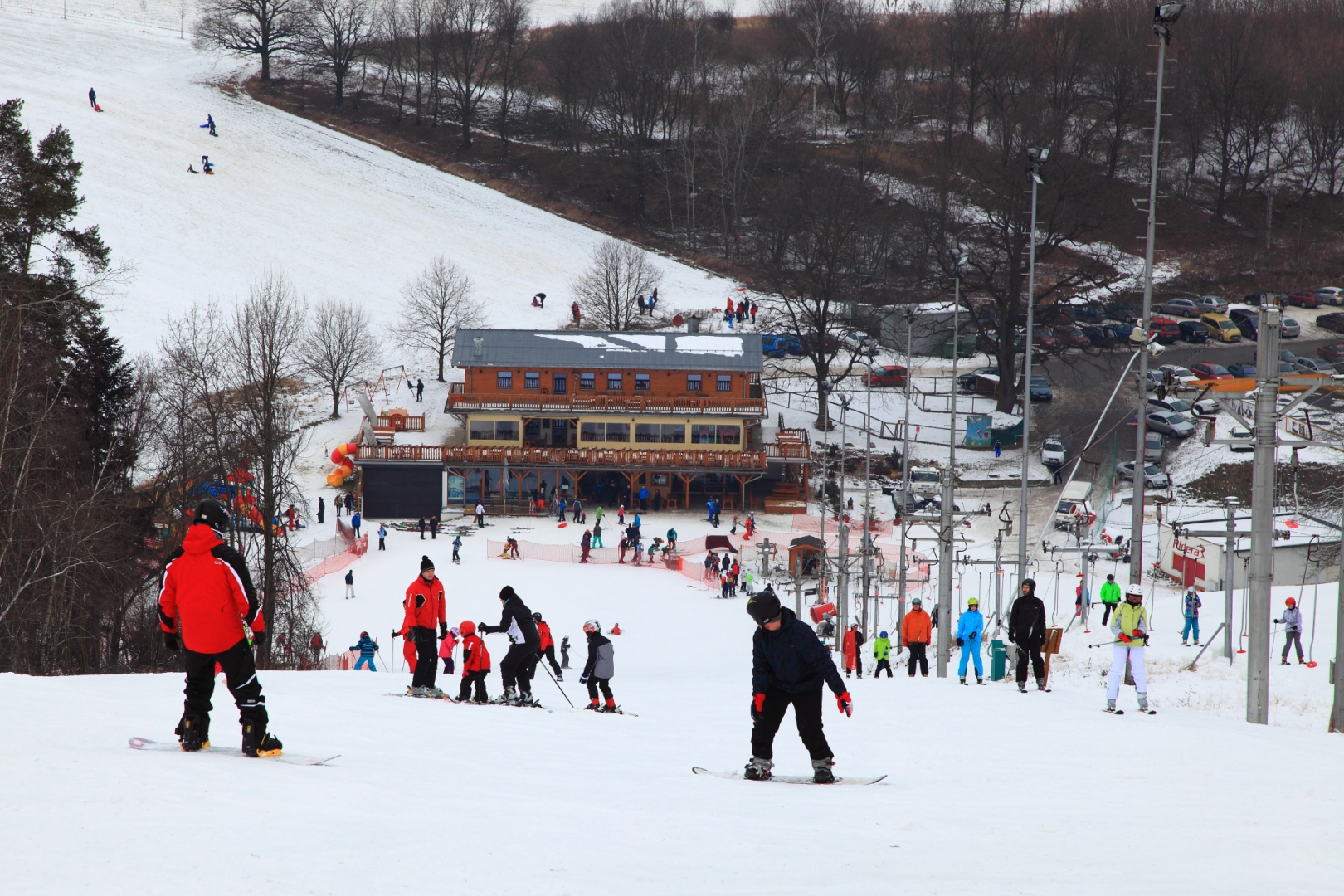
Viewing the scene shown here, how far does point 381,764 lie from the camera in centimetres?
845

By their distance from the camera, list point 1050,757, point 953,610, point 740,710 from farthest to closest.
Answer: point 953,610, point 740,710, point 1050,757

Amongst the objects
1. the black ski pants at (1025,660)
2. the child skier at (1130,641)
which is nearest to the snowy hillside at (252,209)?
the black ski pants at (1025,660)

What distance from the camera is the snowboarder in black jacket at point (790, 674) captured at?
8.49 meters

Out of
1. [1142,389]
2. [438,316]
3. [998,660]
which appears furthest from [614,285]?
[998,660]

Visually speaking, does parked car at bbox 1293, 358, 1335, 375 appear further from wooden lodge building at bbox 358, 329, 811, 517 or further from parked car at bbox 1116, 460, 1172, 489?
wooden lodge building at bbox 358, 329, 811, 517

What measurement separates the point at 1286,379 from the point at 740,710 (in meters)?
44.4

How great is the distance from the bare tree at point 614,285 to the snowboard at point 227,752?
57.3 meters

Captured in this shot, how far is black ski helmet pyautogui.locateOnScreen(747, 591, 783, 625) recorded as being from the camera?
8.34 m

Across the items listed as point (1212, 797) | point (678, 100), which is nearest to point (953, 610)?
point (1212, 797)

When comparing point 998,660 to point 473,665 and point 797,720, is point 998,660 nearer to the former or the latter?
point 473,665

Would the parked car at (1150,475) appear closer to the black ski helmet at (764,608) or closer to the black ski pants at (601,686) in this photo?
the black ski pants at (601,686)

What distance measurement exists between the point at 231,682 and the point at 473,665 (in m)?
6.72

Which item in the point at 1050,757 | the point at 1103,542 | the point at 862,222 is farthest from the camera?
the point at 862,222

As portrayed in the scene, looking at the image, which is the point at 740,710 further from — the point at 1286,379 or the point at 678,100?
the point at 678,100
